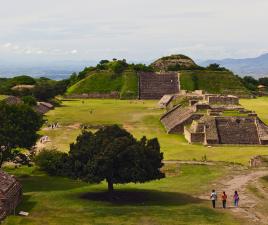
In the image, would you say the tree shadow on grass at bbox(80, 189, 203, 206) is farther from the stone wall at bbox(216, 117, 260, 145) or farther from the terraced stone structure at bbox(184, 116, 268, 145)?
the stone wall at bbox(216, 117, 260, 145)

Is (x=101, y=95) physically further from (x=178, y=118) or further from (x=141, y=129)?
(x=141, y=129)

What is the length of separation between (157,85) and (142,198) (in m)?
99.1

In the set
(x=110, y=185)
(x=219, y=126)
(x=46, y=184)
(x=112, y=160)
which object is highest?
(x=112, y=160)

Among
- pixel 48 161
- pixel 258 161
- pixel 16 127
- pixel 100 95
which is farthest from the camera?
pixel 100 95

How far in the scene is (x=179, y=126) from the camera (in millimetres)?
70875

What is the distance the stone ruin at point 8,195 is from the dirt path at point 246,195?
13100 mm

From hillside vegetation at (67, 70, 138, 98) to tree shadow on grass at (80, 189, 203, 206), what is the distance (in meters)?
91.0

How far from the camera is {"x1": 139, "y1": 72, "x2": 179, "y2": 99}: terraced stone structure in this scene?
12938 cm

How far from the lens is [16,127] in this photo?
42.0 metres

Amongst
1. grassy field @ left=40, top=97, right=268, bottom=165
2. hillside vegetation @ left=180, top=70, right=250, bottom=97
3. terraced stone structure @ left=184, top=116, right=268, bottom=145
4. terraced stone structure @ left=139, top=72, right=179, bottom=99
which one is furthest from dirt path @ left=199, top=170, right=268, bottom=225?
hillside vegetation @ left=180, top=70, right=250, bottom=97

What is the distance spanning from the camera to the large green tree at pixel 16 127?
136 ft

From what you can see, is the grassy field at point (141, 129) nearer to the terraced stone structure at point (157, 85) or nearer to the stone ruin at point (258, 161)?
the stone ruin at point (258, 161)

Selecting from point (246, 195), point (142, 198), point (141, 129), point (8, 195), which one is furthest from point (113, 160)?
point (141, 129)

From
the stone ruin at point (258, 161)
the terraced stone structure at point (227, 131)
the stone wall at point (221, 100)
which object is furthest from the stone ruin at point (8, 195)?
the stone wall at point (221, 100)
